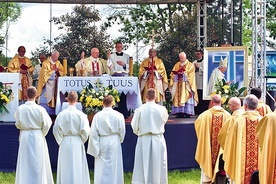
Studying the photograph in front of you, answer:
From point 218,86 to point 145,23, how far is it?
24.7ft

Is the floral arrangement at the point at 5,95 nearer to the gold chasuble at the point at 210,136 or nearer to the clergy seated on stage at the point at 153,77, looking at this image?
the clergy seated on stage at the point at 153,77

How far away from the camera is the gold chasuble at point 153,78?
585 inches

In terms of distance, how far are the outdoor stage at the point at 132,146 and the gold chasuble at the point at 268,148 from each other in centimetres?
485

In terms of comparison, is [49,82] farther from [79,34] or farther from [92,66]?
[79,34]

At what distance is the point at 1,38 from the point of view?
19.1m

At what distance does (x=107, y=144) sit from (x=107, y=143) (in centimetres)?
2

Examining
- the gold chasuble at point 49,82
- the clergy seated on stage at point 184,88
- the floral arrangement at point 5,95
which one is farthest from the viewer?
the clergy seated on stage at point 184,88

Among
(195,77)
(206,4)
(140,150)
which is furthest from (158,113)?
(206,4)

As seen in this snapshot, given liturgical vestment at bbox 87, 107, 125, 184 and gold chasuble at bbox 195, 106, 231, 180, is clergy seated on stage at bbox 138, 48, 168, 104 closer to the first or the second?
gold chasuble at bbox 195, 106, 231, 180

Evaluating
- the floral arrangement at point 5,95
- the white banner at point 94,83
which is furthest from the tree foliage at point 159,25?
the floral arrangement at point 5,95

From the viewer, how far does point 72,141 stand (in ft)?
33.4

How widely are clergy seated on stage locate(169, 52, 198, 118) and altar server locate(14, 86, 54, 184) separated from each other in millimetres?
5382

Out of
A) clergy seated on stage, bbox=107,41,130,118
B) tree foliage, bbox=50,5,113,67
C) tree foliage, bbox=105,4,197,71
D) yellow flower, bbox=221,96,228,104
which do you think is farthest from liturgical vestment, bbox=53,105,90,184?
tree foliage, bbox=105,4,197,71

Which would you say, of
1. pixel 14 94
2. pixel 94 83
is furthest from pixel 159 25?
pixel 14 94
